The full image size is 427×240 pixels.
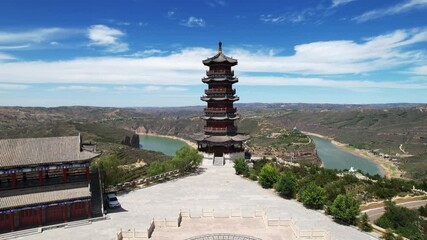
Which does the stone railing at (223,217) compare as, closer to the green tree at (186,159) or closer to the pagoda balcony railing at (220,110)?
the green tree at (186,159)

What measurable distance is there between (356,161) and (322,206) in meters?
105

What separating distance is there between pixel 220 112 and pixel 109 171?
74.4 ft

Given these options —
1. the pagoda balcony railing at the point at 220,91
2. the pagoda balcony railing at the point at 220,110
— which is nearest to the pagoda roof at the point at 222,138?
the pagoda balcony railing at the point at 220,110

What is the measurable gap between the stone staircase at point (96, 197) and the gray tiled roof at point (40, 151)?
193 inches

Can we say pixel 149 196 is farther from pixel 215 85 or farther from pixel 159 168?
pixel 215 85

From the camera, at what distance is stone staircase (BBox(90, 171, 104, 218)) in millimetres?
30272

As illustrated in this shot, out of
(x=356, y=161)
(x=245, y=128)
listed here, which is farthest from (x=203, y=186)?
(x=245, y=128)

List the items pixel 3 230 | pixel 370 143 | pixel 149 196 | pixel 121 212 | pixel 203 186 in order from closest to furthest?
pixel 3 230, pixel 121 212, pixel 149 196, pixel 203 186, pixel 370 143

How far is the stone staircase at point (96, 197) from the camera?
99.3ft

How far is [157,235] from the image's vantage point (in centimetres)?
2631

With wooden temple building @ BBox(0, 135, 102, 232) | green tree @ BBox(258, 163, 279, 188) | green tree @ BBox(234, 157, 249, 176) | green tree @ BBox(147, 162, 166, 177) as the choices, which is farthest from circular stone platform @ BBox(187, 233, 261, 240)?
green tree @ BBox(147, 162, 166, 177)

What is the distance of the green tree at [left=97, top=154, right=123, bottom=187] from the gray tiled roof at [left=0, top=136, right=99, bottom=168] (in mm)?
6367

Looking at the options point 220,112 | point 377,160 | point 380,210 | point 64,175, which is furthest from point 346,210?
point 377,160

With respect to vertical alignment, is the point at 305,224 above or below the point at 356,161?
above
